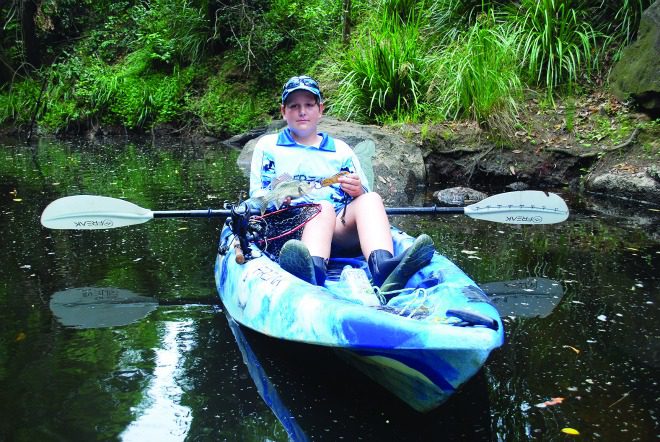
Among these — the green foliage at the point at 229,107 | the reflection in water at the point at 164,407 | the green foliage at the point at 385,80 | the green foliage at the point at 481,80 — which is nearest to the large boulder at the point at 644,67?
the green foliage at the point at 481,80

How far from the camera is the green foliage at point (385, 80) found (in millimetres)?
7715

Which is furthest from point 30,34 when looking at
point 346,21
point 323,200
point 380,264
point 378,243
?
point 380,264

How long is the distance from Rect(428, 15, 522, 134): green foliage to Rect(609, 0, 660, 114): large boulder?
3.30 ft

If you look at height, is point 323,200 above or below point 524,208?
above

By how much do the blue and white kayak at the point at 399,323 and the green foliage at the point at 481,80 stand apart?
4.33 metres

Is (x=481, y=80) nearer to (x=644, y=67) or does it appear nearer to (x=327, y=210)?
(x=644, y=67)

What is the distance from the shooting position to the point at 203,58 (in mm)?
12102

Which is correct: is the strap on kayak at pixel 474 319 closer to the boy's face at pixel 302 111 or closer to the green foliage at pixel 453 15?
the boy's face at pixel 302 111

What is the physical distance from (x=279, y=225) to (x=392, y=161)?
11.2ft

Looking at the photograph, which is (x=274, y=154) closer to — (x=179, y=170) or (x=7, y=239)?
(x=7, y=239)

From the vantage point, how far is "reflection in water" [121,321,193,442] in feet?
7.35

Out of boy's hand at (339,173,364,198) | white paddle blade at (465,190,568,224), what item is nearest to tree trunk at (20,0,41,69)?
white paddle blade at (465,190,568,224)

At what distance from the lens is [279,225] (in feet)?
11.2

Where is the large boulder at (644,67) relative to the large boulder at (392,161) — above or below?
above
